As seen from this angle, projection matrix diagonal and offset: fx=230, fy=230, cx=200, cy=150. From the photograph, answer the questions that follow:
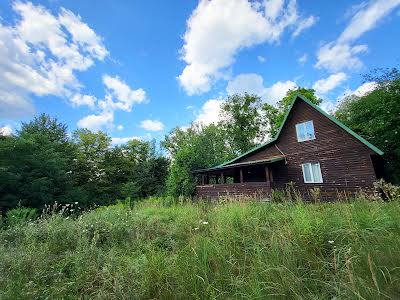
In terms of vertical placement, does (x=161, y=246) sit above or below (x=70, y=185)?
below

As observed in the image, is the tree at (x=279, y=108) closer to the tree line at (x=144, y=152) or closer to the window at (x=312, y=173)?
the tree line at (x=144, y=152)

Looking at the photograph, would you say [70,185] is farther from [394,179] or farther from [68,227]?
[394,179]

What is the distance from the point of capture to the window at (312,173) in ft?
49.4

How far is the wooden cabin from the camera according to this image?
1330 cm

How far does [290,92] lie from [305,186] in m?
19.9

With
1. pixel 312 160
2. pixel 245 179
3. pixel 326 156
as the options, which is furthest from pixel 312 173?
pixel 245 179

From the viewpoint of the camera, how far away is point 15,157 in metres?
17.9

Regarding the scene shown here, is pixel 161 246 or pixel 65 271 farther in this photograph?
pixel 161 246

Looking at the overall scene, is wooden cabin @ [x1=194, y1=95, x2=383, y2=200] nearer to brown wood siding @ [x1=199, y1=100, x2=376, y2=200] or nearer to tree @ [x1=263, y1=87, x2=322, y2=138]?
brown wood siding @ [x1=199, y1=100, x2=376, y2=200]

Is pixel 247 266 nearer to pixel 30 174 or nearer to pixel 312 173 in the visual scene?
pixel 312 173

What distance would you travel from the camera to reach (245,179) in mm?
20031

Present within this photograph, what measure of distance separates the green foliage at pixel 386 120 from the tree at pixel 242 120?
15819mm

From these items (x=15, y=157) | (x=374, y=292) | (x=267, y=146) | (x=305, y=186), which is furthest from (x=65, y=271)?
(x=15, y=157)

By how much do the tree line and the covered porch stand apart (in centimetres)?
370
